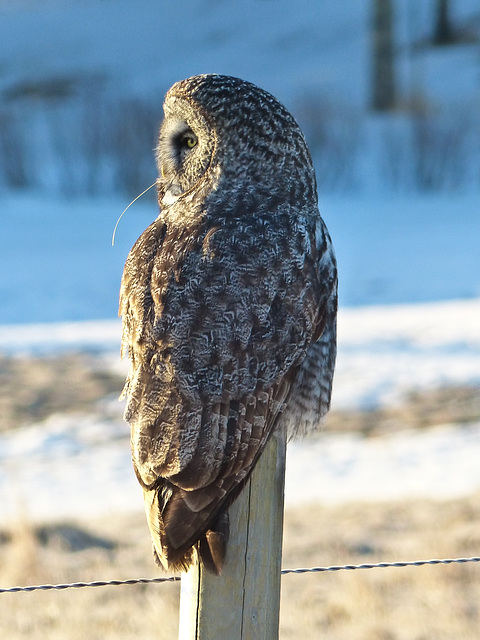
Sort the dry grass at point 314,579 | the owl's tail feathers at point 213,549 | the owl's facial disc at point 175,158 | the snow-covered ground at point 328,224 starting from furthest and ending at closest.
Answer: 1. the snow-covered ground at point 328,224
2. the dry grass at point 314,579
3. the owl's facial disc at point 175,158
4. the owl's tail feathers at point 213,549

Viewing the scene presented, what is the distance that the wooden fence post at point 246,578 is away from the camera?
185 cm

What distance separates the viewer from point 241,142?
2.30 m

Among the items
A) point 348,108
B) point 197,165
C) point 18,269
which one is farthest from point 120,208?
point 197,165

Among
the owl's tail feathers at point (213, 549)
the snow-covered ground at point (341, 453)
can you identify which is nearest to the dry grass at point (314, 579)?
the snow-covered ground at point (341, 453)

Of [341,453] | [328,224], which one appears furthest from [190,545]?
[328,224]

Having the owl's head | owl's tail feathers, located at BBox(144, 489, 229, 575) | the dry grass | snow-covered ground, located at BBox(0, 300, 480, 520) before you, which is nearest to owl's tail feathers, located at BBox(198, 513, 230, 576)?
owl's tail feathers, located at BBox(144, 489, 229, 575)

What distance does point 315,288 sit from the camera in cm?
Result: 212

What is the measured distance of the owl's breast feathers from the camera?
73.4 inches

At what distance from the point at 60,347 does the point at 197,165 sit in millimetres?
6337

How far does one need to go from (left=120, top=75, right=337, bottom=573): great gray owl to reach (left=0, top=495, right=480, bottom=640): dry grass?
219 cm

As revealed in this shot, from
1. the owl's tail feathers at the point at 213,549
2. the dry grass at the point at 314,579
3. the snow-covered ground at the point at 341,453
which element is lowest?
the dry grass at the point at 314,579

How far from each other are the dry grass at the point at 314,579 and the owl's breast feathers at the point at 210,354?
2.32m

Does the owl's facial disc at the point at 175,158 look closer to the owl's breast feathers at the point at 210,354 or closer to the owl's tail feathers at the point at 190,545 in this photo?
the owl's breast feathers at the point at 210,354

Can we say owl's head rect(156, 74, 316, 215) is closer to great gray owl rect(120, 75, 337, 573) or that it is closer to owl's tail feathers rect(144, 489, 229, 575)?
great gray owl rect(120, 75, 337, 573)
